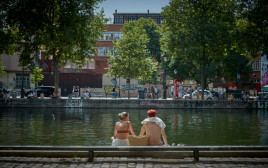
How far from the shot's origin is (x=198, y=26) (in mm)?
33969

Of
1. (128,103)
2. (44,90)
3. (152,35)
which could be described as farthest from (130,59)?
(152,35)

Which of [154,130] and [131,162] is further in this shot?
[154,130]

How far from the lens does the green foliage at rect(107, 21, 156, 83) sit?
134ft

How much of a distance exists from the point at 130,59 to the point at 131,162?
34406 millimetres

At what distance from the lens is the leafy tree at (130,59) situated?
40.9 meters

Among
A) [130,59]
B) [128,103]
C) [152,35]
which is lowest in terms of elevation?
[128,103]

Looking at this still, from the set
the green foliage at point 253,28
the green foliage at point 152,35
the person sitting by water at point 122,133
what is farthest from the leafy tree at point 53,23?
the green foliage at point 152,35

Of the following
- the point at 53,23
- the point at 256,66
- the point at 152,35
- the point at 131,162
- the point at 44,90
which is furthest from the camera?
the point at 152,35

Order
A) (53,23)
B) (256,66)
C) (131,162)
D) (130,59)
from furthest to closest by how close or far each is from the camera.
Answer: (256,66)
(130,59)
(53,23)
(131,162)

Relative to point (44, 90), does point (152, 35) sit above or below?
above

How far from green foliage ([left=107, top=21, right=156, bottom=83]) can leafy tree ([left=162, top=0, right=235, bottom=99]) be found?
6.34 m

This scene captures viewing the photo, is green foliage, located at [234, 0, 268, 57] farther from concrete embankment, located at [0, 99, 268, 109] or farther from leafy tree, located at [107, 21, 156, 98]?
leafy tree, located at [107, 21, 156, 98]

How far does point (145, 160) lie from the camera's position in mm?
7312

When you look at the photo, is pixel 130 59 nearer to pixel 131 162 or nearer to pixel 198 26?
pixel 198 26
